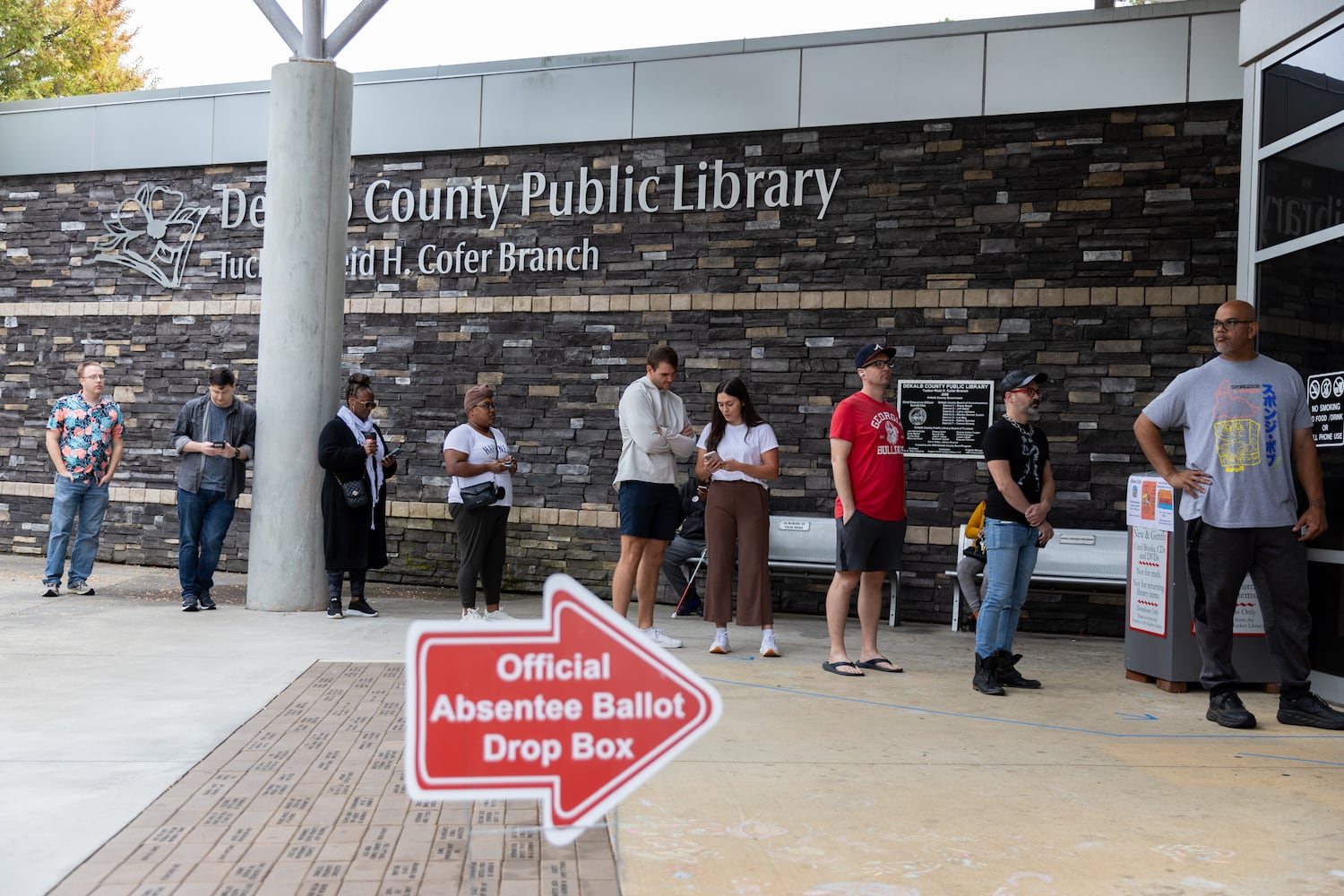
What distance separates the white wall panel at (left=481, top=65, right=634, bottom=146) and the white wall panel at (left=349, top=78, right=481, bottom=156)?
0.45 ft

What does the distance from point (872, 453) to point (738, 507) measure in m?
1.01

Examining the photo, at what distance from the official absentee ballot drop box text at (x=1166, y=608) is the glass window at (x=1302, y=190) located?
1545 millimetres

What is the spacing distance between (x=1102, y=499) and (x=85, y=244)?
9594 mm

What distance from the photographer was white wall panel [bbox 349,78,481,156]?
405 inches

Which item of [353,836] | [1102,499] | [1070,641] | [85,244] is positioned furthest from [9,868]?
[85,244]

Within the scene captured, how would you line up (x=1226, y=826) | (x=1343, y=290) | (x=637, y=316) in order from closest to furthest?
(x=1226, y=826)
(x=1343, y=290)
(x=637, y=316)

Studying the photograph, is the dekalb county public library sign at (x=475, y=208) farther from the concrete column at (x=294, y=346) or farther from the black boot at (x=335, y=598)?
the black boot at (x=335, y=598)

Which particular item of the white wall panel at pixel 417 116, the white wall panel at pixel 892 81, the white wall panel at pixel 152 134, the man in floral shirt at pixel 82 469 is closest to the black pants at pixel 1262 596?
the white wall panel at pixel 892 81

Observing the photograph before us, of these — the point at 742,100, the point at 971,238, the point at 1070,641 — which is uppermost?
the point at 742,100

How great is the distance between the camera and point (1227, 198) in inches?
341

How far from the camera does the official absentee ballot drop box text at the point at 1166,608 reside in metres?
6.53

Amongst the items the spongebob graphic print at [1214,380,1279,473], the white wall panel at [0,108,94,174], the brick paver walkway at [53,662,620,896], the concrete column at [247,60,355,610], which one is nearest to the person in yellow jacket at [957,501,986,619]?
the spongebob graphic print at [1214,380,1279,473]

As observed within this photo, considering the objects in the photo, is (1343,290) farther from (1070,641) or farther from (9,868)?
(9,868)

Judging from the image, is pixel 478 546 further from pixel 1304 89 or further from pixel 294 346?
pixel 1304 89
